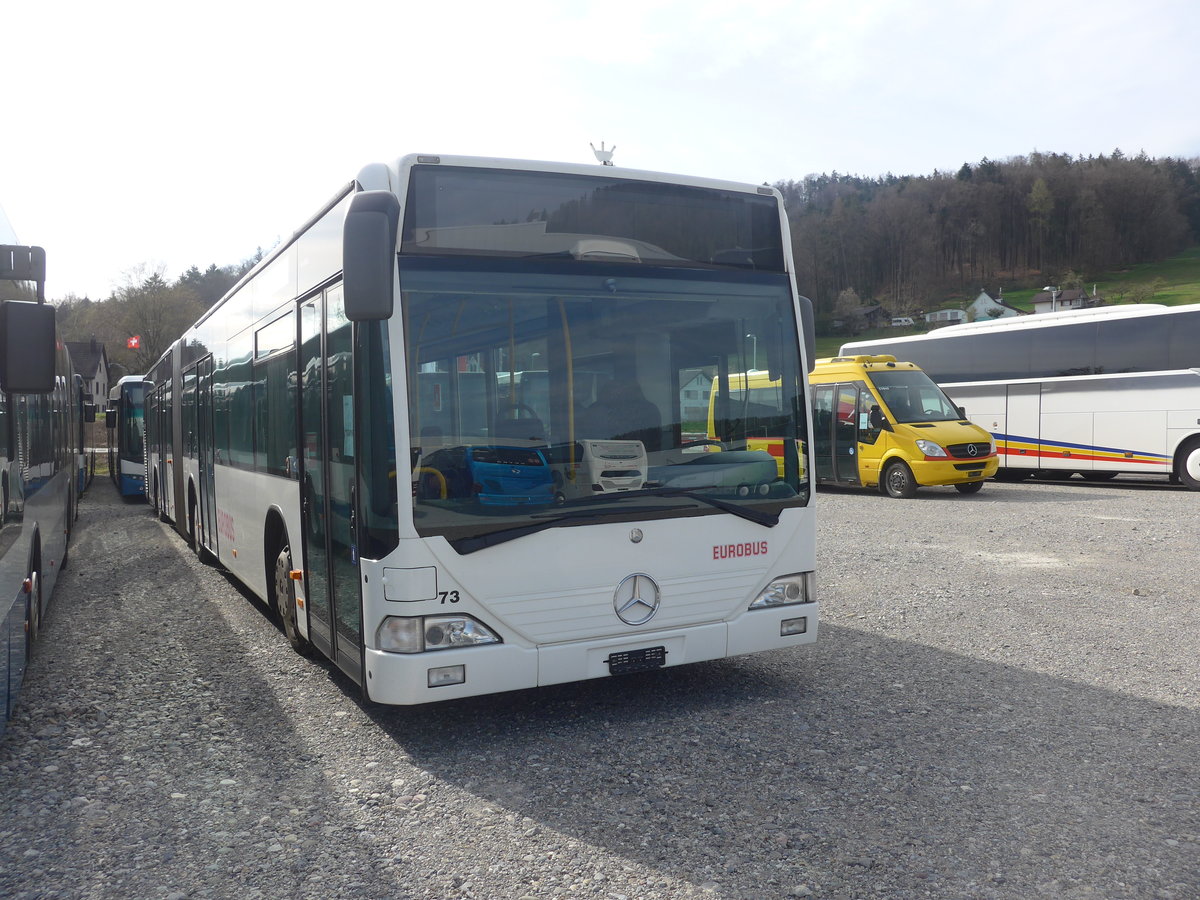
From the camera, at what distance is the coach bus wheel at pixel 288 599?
22.0 ft

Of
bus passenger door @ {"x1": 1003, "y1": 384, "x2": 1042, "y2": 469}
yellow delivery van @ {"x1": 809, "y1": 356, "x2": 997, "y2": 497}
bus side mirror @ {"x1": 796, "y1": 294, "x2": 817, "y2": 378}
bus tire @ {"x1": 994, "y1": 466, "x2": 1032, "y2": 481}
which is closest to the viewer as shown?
bus side mirror @ {"x1": 796, "y1": 294, "x2": 817, "y2": 378}

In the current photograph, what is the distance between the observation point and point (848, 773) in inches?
181

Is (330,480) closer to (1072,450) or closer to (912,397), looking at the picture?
(912,397)

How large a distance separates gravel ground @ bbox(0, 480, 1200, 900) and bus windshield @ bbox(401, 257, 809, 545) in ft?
4.04

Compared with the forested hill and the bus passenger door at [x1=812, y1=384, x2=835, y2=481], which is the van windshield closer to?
the bus passenger door at [x1=812, y1=384, x2=835, y2=481]

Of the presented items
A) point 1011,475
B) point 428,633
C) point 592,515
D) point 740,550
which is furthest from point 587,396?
point 1011,475

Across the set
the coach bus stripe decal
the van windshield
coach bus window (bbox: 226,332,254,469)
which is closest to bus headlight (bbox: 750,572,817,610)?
coach bus window (bbox: 226,332,254,469)

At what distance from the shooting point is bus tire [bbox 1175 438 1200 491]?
1844 cm

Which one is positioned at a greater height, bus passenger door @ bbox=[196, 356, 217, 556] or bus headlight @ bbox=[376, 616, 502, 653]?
bus passenger door @ bbox=[196, 356, 217, 556]

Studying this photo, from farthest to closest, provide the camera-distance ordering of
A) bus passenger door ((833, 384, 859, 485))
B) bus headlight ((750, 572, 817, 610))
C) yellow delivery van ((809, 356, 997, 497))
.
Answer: bus passenger door ((833, 384, 859, 485)) → yellow delivery van ((809, 356, 997, 497)) → bus headlight ((750, 572, 817, 610))

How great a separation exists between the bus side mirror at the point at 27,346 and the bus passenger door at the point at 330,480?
52.6 inches

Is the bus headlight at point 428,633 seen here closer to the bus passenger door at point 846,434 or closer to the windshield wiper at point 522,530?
the windshield wiper at point 522,530

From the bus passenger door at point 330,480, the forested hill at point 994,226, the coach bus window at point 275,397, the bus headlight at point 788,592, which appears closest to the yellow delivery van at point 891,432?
the coach bus window at point 275,397

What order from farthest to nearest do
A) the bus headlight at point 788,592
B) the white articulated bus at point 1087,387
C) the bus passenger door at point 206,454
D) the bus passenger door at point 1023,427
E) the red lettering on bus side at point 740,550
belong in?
the bus passenger door at point 1023,427
the white articulated bus at point 1087,387
the bus passenger door at point 206,454
the bus headlight at point 788,592
the red lettering on bus side at point 740,550
